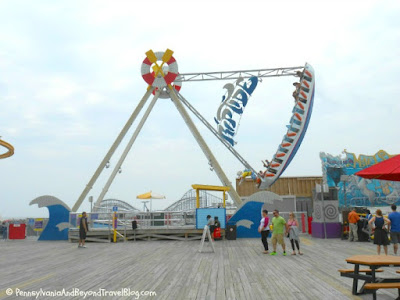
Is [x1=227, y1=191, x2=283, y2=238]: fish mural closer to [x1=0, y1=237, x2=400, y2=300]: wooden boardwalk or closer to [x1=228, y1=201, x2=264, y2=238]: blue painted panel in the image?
[x1=228, y1=201, x2=264, y2=238]: blue painted panel

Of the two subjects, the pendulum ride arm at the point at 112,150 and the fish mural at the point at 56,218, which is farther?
the pendulum ride arm at the point at 112,150

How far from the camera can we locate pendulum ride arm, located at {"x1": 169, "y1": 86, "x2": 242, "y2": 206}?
21.6m

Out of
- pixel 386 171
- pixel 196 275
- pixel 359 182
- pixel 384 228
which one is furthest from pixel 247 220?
pixel 359 182

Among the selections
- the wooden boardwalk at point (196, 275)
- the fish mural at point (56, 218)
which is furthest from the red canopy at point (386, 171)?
the fish mural at point (56, 218)

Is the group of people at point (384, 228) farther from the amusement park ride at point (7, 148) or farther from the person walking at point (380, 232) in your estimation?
the amusement park ride at point (7, 148)

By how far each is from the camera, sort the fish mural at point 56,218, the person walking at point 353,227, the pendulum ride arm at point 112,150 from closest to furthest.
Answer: the person walking at point 353,227, the fish mural at point 56,218, the pendulum ride arm at point 112,150

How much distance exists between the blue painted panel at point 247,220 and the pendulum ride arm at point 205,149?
3.98ft

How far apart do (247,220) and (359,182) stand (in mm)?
26994

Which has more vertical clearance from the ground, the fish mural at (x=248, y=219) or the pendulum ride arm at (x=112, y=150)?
the pendulum ride arm at (x=112, y=150)

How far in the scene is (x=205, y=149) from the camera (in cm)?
2309

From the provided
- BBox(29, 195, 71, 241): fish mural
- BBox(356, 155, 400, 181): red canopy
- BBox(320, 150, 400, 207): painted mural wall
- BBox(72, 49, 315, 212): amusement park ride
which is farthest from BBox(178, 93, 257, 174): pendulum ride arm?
BBox(320, 150, 400, 207): painted mural wall

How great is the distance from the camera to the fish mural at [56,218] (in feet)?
70.4

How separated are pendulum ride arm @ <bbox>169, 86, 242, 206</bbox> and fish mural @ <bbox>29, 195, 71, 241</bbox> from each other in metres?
8.82

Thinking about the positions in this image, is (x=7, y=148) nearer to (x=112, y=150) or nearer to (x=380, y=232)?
(x=112, y=150)
